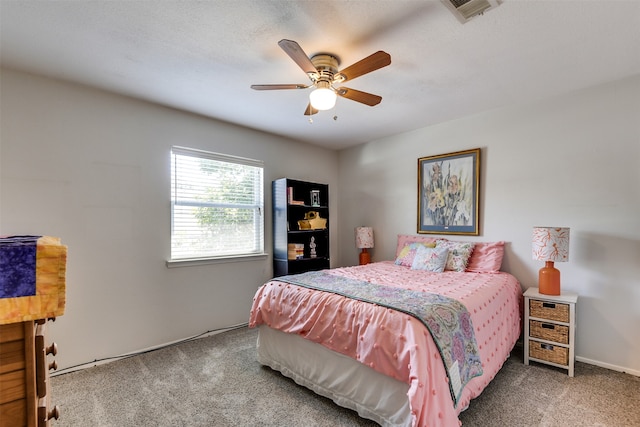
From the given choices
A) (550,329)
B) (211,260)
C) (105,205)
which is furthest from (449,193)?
(105,205)

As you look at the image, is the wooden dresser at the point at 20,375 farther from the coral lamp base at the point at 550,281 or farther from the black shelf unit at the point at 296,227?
the coral lamp base at the point at 550,281

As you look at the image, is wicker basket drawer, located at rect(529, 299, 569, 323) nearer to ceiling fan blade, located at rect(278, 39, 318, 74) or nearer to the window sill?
ceiling fan blade, located at rect(278, 39, 318, 74)

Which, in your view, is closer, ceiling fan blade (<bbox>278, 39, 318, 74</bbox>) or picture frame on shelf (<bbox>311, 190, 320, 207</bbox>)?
ceiling fan blade (<bbox>278, 39, 318, 74</bbox>)

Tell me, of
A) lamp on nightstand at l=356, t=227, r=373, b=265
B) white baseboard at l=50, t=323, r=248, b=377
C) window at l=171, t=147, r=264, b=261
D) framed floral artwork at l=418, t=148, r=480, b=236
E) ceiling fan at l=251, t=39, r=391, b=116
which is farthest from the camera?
lamp on nightstand at l=356, t=227, r=373, b=265

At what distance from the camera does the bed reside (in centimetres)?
156

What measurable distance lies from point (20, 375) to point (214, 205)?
9.20ft

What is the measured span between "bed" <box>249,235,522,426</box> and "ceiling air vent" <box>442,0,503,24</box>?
5.55 feet

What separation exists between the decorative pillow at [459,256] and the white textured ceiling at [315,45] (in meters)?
1.47

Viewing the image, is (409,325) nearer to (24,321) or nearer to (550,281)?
(24,321)

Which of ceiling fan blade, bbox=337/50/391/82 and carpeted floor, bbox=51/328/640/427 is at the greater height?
ceiling fan blade, bbox=337/50/391/82

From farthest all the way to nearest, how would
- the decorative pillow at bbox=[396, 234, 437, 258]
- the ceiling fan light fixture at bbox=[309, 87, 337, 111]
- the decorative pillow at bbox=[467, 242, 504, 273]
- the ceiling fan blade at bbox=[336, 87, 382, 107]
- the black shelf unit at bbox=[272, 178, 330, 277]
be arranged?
1. the black shelf unit at bbox=[272, 178, 330, 277]
2. the decorative pillow at bbox=[396, 234, 437, 258]
3. the decorative pillow at bbox=[467, 242, 504, 273]
4. the ceiling fan blade at bbox=[336, 87, 382, 107]
5. the ceiling fan light fixture at bbox=[309, 87, 337, 111]

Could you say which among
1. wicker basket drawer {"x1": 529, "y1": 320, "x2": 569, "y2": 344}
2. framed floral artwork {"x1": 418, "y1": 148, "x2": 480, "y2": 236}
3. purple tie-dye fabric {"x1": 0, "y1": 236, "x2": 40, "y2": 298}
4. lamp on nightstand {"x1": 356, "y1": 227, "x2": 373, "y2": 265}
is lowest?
wicker basket drawer {"x1": 529, "y1": 320, "x2": 569, "y2": 344}

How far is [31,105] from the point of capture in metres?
2.34

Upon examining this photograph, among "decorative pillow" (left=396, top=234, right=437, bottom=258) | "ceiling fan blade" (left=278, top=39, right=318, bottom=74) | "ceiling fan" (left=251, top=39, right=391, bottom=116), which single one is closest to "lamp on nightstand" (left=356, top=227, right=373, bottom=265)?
"decorative pillow" (left=396, top=234, right=437, bottom=258)
